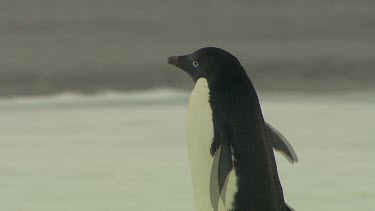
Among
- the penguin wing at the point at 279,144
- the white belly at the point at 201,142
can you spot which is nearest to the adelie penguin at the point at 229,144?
the white belly at the point at 201,142

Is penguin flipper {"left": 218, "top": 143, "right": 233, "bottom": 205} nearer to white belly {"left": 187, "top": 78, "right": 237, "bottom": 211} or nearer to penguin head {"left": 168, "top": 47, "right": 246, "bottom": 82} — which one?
white belly {"left": 187, "top": 78, "right": 237, "bottom": 211}

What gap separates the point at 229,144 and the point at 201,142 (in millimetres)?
63

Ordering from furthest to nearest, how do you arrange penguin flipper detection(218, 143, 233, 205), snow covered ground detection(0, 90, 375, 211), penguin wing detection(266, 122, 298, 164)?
snow covered ground detection(0, 90, 375, 211) < penguin wing detection(266, 122, 298, 164) < penguin flipper detection(218, 143, 233, 205)

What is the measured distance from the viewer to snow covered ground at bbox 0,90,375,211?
2.44 metres

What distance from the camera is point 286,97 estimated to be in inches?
201

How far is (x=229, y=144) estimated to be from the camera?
1.68 metres

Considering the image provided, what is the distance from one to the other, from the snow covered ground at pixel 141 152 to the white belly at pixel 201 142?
56 cm

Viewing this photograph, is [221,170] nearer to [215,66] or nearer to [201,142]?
[201,142]

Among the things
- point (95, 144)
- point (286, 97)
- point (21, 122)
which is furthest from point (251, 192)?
point (286, 97)

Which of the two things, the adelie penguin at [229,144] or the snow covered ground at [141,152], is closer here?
the adelie penguin at [229,144]

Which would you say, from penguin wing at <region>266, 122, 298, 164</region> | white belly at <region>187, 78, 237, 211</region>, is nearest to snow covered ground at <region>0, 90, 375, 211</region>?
penguin wing at <region>266, 122, 298, 164</region>

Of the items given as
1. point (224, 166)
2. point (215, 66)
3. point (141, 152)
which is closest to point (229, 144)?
point (224, 166)

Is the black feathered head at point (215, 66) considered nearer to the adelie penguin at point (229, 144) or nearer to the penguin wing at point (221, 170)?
the adelie penguin at point (229, 144)

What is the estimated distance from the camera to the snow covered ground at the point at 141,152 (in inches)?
96.2
